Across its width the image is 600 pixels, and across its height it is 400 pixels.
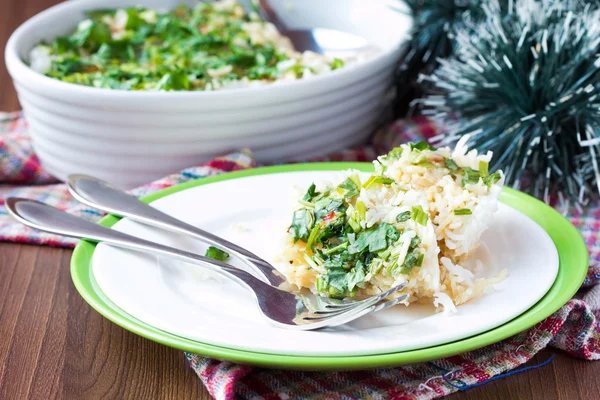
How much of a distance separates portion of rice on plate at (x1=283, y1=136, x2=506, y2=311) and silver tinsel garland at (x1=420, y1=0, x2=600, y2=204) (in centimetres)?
34

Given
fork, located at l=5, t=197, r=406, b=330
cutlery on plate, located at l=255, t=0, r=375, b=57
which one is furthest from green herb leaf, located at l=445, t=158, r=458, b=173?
cutlery on plate, located at l=255, t=0, r=375, b=57

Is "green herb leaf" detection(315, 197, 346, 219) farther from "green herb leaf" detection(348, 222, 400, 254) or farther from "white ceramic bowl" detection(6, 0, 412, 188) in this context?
"white ceramic bowl" detection(6, 0, 412, 188)

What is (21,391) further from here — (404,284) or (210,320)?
(404,284)

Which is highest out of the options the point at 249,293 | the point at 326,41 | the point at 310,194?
the point at 310,194

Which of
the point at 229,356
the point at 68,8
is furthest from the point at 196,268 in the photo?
the point at 68,8

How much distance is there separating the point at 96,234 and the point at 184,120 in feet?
1.32

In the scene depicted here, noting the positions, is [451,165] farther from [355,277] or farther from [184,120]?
[184,120]

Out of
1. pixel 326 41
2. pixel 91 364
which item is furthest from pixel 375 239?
pixel 326 41

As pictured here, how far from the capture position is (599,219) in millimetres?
1576

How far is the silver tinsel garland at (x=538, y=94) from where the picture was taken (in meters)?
1.52

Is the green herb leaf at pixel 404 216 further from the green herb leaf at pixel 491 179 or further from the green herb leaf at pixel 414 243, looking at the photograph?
the green herb leaf at pixel 491 179

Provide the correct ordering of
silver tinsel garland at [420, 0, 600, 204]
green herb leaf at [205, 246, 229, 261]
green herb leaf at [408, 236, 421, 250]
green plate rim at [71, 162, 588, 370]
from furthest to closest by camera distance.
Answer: silver tinsel garland at [420, 0, 600, 204]
green herb leaf at [205, 246, 229, 261]
green herb leaf at [408, 236, 421, 250]
green plate rim at [71, 162, 588, 370]

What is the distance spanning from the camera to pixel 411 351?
3.37 feet

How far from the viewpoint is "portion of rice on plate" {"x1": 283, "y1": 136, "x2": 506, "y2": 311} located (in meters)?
1.12
